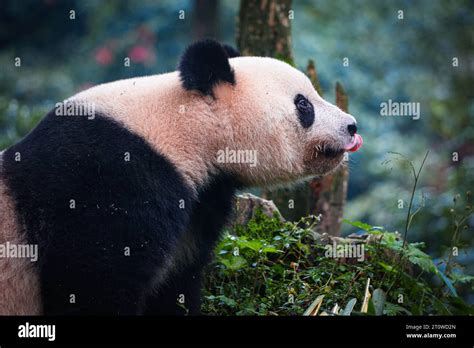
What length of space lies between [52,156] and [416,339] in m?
2.26

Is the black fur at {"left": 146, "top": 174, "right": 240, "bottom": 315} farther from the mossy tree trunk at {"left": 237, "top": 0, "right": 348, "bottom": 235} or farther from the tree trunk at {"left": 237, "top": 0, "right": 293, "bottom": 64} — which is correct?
the tree trunk at {"left": 237, "top": 0, "right": 293, "bottom": 64}

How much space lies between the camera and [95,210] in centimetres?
384

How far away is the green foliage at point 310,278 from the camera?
15.3ft

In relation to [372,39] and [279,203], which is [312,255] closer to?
[279,203]

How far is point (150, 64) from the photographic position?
51.1 feet

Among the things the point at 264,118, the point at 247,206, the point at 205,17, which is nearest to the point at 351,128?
the point at 264,118

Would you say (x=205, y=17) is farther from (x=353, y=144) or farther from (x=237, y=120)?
(x=237, y=120)

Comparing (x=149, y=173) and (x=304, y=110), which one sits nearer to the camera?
(x=149, y=173)

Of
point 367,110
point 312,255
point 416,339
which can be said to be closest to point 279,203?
point 312,255

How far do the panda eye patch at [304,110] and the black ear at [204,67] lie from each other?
0.56 m

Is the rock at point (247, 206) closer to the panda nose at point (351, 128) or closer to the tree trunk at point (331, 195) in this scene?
the tree trunk at point (331, 195)

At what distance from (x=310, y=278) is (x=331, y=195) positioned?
2.28 meters

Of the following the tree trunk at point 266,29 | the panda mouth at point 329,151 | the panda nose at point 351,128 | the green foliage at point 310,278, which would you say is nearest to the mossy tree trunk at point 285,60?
the tree trunk at point 266,29

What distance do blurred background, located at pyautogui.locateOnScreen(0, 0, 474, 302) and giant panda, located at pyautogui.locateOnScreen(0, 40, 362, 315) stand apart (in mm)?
6313
